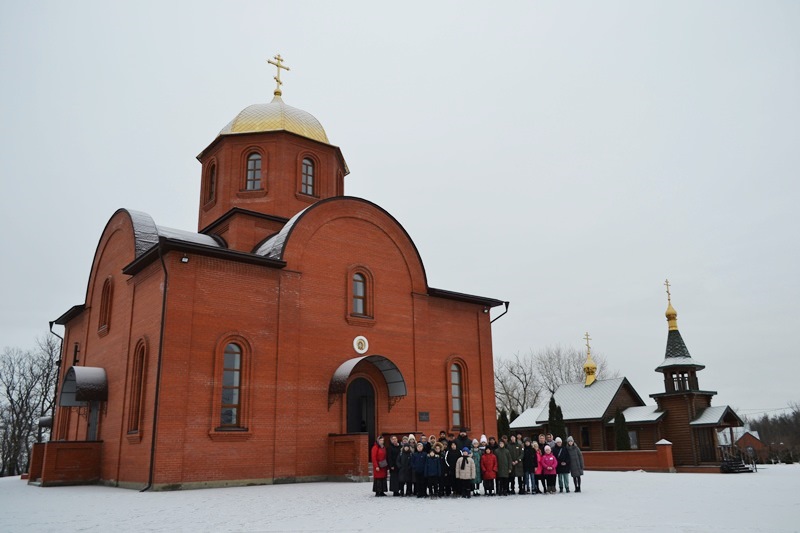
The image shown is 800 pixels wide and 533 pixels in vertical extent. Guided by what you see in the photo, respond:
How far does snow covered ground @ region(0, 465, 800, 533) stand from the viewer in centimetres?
817

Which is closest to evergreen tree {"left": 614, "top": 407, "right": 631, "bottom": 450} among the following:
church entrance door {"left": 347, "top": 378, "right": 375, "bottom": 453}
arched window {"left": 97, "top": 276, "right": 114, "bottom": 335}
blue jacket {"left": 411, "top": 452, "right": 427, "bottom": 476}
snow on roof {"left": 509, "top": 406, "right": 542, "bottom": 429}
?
snow on roof {"left": 509, "top": 406, "right": 542, "bottom": 429}

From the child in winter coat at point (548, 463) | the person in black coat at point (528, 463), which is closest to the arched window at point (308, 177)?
Result: the person in black coat at point (528, 463)

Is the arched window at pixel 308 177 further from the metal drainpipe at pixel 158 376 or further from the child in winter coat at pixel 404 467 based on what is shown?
the child in winter coat at pixel 404 467

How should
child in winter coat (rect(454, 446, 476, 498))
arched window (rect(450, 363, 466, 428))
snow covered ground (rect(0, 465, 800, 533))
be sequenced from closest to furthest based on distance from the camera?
snow covered ground (rect(0, 465, 800, 533)) → child in winter coat (rect(454, 446, 476, 498)) → arched window (rect(450, 363, 466, 428))

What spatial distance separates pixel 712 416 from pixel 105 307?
24619 mm

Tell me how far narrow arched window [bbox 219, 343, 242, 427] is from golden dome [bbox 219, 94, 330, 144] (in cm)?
828

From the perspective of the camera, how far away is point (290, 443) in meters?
15.8

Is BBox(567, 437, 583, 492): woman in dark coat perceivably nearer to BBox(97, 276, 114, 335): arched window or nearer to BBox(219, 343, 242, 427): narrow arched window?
BBox(219, 343, 242, 427): narrow arched window

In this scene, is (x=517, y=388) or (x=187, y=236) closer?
(x=187, y=236)

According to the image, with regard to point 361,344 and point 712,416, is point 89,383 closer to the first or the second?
point 361,344

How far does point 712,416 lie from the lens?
27875mm

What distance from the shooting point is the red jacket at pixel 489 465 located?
12.4 metres

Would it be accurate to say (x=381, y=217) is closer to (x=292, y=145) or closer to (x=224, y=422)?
(x=292, y=145)

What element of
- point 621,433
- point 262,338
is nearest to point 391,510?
point 262,338
